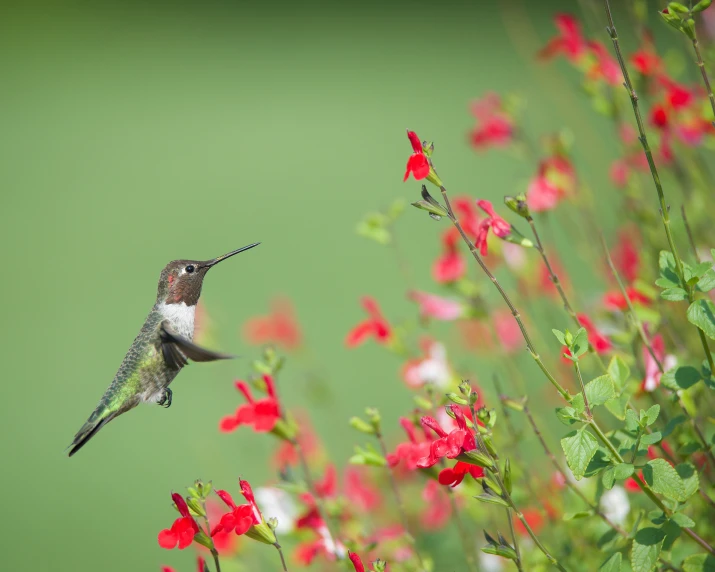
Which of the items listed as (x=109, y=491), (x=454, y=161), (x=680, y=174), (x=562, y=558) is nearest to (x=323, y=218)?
(x=454, y=161)

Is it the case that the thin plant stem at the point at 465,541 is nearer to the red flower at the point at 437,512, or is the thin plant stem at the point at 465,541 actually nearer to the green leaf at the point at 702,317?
the red flower at the point at 437,512

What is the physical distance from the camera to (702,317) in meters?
0.72

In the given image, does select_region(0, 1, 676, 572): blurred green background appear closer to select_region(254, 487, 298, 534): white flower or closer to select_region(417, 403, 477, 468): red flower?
select_region(254, 487, 298, 534): white flower

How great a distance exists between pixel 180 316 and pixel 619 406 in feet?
1.77

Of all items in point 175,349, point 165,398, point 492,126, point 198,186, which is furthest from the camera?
point 198,186

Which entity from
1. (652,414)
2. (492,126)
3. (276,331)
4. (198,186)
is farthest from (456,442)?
(198,186)

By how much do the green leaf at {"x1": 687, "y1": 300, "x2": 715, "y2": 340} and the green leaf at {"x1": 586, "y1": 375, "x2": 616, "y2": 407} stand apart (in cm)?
10

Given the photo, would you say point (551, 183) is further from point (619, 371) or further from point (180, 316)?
point (180, 316)

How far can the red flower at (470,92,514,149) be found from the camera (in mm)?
1439

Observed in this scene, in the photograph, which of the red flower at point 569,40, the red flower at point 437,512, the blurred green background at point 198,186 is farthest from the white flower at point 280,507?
the blurred green background at point 198,186

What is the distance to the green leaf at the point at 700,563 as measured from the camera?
750mm

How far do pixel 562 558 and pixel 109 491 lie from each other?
7.91 feet

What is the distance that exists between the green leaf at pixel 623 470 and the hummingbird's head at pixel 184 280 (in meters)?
0.53

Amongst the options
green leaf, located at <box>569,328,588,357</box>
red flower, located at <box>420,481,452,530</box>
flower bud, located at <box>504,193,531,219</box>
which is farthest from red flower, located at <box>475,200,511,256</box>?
red flower, located at <box>420,481,452,530</box>
